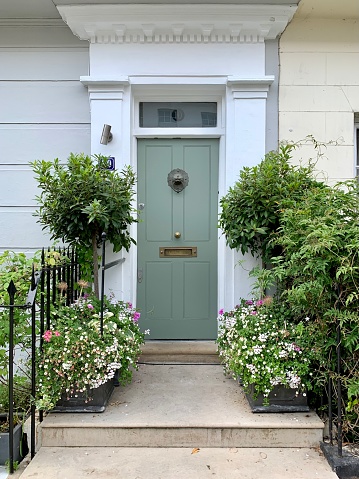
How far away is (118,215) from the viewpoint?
11.4ft

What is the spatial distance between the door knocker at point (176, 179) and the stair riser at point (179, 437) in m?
2.31

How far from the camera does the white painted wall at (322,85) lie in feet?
13.1

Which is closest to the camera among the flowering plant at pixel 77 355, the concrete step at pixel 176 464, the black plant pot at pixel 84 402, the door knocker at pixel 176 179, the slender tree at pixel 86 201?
the concrete step at pixel 176 464

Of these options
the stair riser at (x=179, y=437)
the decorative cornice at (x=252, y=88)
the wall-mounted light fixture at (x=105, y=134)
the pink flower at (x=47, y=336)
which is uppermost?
the decorative cornice at (x=252, y=88)

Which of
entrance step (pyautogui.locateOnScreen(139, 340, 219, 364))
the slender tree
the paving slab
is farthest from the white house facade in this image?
the paving slab

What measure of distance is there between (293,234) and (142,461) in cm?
180

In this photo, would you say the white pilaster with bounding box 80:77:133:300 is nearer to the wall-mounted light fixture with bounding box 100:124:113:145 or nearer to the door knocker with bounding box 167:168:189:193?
the wall-mounted light fixture with bounding box 100:124:113:145

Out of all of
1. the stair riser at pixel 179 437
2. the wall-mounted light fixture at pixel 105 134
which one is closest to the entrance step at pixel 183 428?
the stair riser at pixel 179 437

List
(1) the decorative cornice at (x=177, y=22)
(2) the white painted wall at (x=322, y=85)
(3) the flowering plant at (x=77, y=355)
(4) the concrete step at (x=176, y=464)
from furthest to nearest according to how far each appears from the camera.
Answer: (2) the white painted wall at (x=322, y=85)
(1) the decorative cornice at (x=177, y=22)
(3) the flowering plant at (x=77, y=355)
(4) the concrete step at (x=176, y=464)

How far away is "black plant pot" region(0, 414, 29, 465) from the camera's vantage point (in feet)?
8.51

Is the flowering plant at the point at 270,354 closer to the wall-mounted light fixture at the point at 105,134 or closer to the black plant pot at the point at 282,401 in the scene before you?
the black plant pot at the point at 282,401

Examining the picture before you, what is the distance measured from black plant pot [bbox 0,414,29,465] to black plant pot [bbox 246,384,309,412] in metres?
1.59

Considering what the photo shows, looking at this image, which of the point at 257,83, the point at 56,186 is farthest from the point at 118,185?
the point at 257,83

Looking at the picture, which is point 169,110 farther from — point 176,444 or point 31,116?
point 176,444
